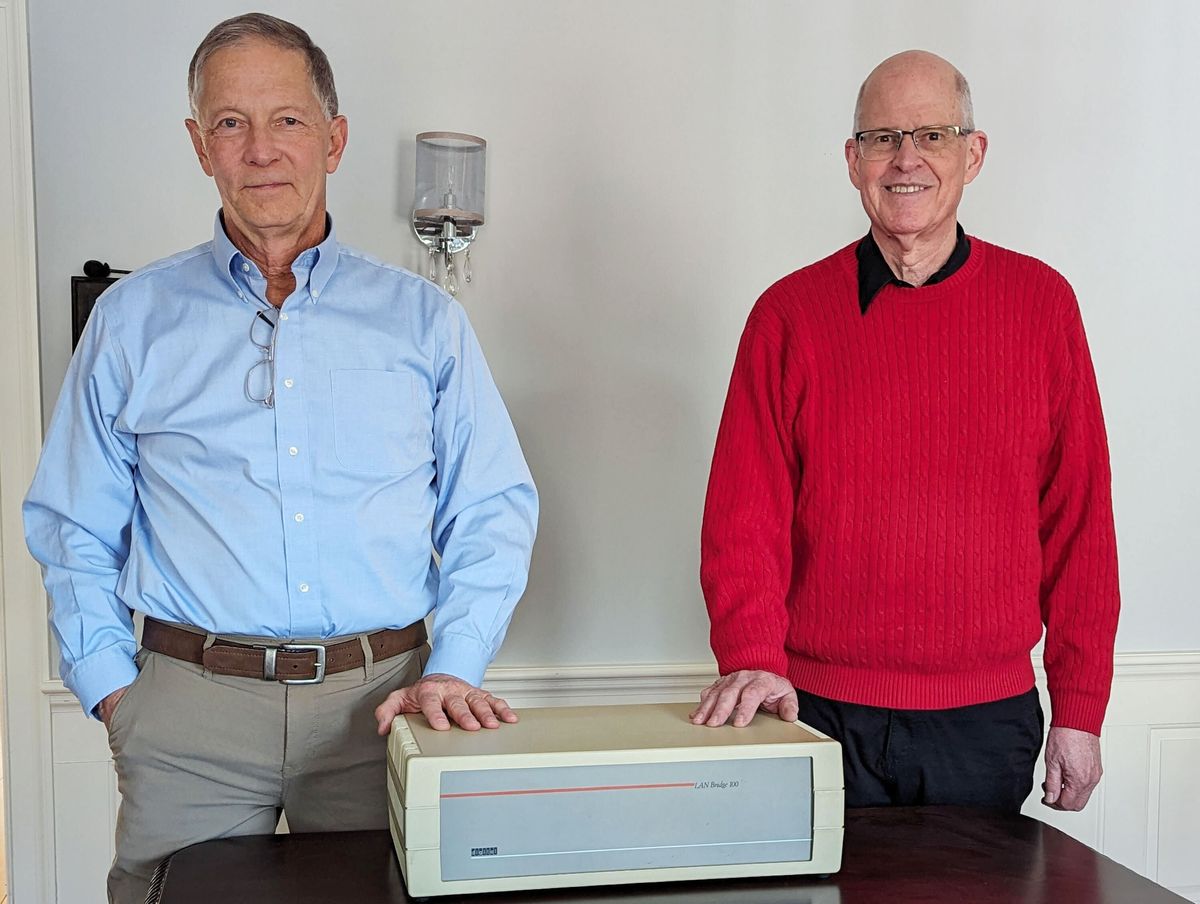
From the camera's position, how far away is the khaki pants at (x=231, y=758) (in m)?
1.51

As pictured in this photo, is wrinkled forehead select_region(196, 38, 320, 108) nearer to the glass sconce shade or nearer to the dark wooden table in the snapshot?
the glass sconce shade

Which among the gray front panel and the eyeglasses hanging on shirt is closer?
the gray front panel

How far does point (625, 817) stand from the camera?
46.6 inches

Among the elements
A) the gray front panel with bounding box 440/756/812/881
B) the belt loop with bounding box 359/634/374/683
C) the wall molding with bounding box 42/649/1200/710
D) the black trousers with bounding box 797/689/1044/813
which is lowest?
the wall molding with bounding box 42/649/1200/710

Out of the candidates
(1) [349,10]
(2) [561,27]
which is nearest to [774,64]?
(2) [561,27]

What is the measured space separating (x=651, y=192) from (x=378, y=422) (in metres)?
1.19

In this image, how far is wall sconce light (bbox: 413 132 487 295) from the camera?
241 cm

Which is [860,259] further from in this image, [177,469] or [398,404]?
[177,469]

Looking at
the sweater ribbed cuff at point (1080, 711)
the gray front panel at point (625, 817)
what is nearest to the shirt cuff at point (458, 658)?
the gray front panel at point (625, 817)

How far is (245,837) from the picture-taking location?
1.30m

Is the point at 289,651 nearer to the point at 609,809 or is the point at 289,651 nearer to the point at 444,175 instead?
the point at 609,809

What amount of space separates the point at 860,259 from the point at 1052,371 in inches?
13.0

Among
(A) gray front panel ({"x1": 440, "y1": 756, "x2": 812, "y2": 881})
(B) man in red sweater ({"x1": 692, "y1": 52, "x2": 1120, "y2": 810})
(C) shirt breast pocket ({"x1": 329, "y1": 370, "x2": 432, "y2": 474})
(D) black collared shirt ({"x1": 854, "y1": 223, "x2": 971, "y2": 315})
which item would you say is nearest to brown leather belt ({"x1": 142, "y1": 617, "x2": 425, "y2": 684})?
(C) shirt breast pocket ({"x1": 329, "y1": 370, "x2": 432, "y2": 474})

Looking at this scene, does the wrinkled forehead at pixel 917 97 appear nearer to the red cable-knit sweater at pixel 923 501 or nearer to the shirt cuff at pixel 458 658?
the red cable-knit sweater at pixel 923 501
